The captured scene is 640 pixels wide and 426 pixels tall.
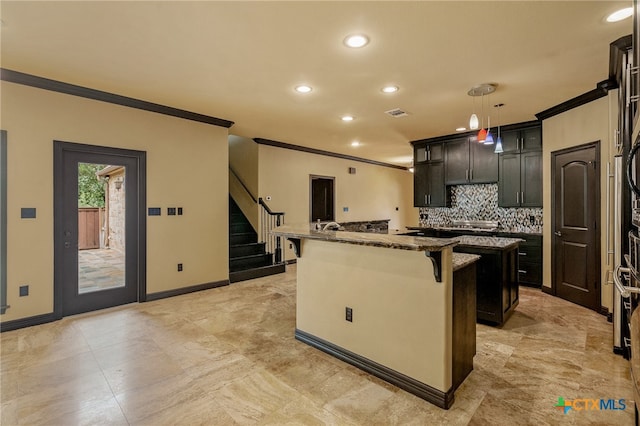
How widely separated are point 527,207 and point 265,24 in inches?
201

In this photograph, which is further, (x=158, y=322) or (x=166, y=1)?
(x=158, y=322)

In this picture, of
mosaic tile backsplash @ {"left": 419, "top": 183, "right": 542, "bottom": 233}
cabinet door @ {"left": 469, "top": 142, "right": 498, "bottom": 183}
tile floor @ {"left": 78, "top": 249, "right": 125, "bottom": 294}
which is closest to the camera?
tile floor @ {"left": 78, "top": 249, "right": 125, "bottom": 294}

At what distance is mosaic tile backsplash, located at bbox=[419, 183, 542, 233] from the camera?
563cm

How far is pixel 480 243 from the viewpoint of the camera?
3510 mm

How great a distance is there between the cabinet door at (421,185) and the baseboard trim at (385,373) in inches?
182

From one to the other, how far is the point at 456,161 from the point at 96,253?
6131 millimetres

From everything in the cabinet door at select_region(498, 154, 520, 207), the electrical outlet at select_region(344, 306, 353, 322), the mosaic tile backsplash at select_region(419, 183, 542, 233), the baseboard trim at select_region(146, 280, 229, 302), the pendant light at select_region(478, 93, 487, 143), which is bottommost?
the baseboard trim at select_region(146, 280, 229, 302)

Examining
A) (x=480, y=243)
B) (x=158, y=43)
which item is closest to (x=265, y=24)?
(x=158, y=43)

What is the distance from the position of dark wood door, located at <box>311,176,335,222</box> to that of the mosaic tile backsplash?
2339 mm

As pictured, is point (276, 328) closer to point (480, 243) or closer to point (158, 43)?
point (480, 243)

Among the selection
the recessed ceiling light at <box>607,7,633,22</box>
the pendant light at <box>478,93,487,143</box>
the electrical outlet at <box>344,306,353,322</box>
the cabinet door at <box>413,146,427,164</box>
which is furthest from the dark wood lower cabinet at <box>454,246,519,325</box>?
the cabinet door at <box>413,146,427,164</box>

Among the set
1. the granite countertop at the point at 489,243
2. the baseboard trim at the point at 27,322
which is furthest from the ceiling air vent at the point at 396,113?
the baseboard trim at the point at 27,322

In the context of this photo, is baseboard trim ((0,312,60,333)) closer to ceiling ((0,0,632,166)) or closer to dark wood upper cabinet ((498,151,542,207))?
ceiling ((0,0,632,166))

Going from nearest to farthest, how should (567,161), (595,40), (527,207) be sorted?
(595,40), (567,161), (527,207)
